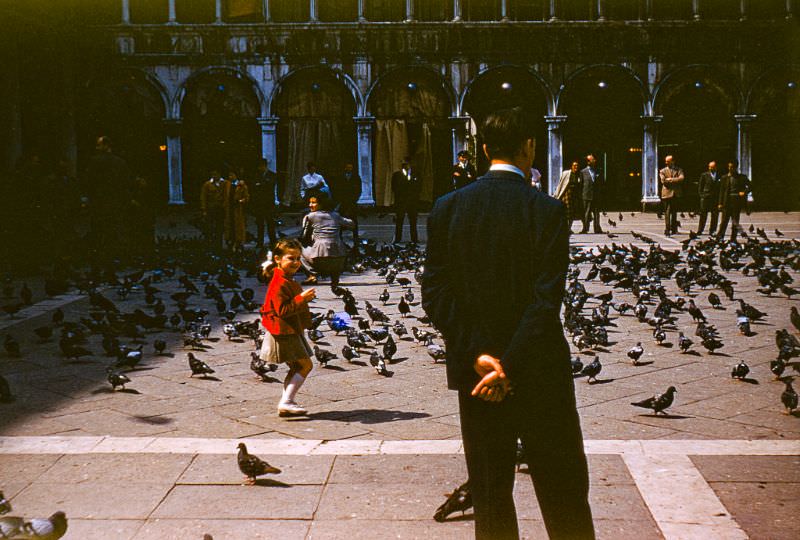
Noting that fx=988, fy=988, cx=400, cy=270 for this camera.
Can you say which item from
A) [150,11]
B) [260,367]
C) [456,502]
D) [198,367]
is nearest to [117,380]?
[198,367]

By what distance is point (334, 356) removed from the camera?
7836mm

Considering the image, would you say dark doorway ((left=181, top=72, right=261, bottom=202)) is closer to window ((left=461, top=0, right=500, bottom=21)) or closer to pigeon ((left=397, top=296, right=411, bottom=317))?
window ((left=461, top=0, right=500, bottom=21))

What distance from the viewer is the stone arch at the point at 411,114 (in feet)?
94.8

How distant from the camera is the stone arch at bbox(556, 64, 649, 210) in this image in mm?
29172

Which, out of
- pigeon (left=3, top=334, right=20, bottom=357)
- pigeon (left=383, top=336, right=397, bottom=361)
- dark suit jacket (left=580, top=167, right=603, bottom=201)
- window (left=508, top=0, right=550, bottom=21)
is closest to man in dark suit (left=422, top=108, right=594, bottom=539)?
pigeon (left=383, top=336, right=397, bottom=361)

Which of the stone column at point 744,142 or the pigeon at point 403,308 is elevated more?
the stone column at point 744,142

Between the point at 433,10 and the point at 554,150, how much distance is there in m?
5.46

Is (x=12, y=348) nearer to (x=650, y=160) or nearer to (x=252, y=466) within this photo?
(x=252, y=466)

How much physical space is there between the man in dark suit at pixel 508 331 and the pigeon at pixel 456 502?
0.97 meters

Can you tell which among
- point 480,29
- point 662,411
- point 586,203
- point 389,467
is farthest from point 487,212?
point 480,29

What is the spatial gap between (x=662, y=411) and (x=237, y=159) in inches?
957

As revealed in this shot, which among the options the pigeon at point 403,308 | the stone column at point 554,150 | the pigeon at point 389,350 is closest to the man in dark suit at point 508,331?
the pigeon at point 389,350

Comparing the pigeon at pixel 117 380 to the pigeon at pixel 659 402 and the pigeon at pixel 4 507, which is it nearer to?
the pigeon at pixel 4 507

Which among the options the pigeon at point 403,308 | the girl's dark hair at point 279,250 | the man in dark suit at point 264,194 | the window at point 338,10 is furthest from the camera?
the window at point 338,10
